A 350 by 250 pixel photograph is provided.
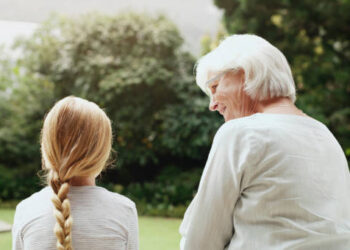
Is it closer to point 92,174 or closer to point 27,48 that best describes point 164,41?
point 27,48

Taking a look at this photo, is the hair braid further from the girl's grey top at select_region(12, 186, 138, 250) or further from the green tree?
the green tree

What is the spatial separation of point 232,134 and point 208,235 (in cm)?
27

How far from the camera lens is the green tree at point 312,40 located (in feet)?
23.6

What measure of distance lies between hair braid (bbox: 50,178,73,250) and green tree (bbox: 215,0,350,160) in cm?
616

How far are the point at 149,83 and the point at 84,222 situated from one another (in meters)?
6.15

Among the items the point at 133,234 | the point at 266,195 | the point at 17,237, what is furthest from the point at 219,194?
the point at 17,237

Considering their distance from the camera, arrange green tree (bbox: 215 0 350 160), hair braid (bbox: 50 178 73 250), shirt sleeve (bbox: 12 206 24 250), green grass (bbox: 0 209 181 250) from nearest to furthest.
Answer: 1. hair braid (bbox: 50 178 73 250)
2. shirt sleeve (bbox: 12 206 24 250)
3. green grass (bbox: 0 209 181 250)
4. green tree (bbox: 215 0 350 160)

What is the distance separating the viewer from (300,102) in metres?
7.14

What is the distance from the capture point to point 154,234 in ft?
16.8

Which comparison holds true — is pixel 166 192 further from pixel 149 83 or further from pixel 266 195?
pixel 266 195

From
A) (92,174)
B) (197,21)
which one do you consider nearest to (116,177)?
(197,21)

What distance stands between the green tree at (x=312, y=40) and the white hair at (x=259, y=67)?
232 inches

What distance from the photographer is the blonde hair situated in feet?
4.30

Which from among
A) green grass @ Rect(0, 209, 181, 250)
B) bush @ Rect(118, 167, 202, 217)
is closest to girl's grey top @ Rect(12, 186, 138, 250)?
green grass @ Rect(0, 209, 181, 250)
